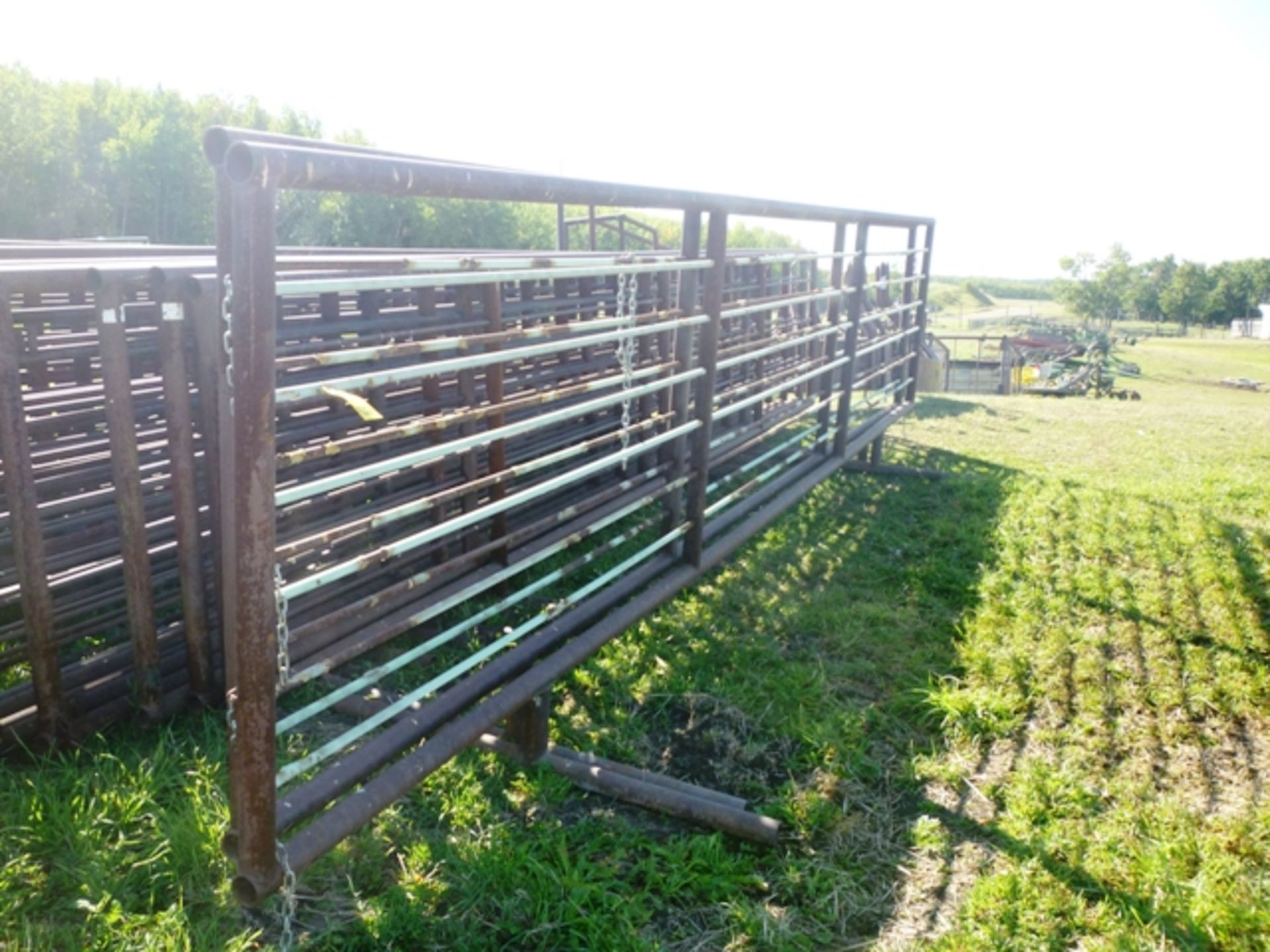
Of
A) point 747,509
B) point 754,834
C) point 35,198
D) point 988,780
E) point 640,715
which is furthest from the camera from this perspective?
point 35,198

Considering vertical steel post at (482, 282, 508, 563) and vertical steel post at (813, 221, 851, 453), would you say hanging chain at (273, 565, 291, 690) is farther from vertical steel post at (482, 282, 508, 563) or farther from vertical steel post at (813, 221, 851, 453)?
vertical steel post at (813, 221, 851, 453)

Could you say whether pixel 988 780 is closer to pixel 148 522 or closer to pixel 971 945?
pixel 971 945

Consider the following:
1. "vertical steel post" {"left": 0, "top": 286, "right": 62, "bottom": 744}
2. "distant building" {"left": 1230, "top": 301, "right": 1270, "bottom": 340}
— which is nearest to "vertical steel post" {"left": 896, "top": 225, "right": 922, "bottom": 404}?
"vertical steel post" {"left": 0, "top": 286, "right": 62, "bottom": 744}

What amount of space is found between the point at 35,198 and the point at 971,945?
46844mm

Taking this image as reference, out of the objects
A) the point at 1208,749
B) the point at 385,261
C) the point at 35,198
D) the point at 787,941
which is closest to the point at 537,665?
the point at 787,941

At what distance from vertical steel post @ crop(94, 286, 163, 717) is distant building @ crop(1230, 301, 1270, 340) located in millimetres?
104768

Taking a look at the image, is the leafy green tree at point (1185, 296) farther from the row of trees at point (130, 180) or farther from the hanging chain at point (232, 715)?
the hanging chain at point (232, 715)

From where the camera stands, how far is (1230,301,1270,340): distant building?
9094cm

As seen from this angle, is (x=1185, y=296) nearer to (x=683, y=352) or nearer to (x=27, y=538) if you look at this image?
(x=683, y=352)

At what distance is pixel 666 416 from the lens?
347 centimetres

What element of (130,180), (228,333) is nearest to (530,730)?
(228,333)

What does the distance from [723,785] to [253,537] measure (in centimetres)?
185

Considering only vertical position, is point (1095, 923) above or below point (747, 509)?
below

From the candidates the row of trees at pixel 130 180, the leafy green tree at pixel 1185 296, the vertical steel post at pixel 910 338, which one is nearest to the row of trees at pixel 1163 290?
the leafy green tree at pixel 1185 296
